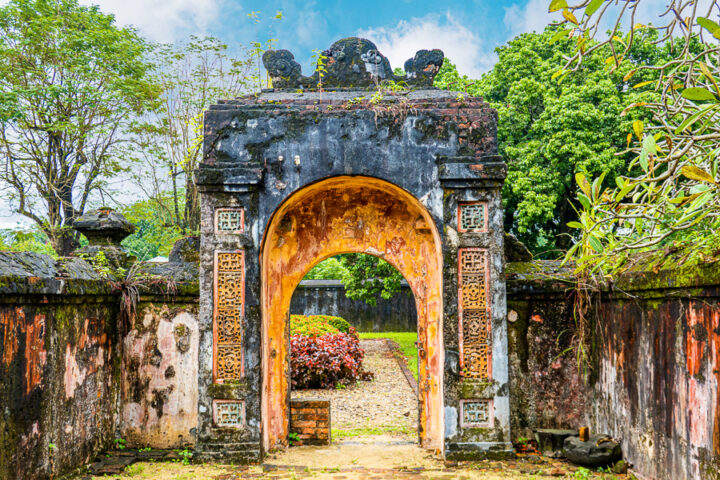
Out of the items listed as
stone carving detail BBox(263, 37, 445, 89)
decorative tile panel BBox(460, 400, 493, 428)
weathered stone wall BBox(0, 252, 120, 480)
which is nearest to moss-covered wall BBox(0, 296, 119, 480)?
weathered stone wall BBox(0, 252, 120, 480)

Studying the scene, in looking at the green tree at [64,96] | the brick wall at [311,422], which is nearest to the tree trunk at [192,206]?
the green tree at [64,96]

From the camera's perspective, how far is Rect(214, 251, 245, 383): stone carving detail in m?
5.56

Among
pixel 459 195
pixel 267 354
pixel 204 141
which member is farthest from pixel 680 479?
pixel 204 141

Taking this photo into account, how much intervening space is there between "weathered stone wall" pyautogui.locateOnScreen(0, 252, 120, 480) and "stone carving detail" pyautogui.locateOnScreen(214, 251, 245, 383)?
1.23 metres

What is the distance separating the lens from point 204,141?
5.76 meters

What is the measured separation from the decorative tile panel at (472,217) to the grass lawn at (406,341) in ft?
23.8

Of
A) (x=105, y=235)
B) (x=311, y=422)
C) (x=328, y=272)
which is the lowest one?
(x=311, y=422)

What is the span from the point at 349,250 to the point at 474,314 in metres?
1.82

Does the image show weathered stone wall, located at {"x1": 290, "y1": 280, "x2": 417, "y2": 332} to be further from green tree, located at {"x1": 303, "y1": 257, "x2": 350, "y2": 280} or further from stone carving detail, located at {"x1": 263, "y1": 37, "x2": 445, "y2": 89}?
stone carving detail, located at {"x1": 263, "y1": 37, "x2": 445, "y2": 89}

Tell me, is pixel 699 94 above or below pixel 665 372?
above

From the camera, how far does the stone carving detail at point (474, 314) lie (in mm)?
5562

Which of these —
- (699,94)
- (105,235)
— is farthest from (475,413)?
(105,235)

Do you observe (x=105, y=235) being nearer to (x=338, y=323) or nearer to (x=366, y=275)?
(x=366, y=275)

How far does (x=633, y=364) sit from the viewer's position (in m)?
4.87
